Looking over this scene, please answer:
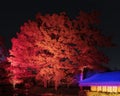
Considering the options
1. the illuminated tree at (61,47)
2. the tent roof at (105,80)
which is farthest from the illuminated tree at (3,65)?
the tent roof at (105,80)

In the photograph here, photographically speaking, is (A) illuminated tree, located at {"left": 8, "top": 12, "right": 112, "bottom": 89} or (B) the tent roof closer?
(B) the tent roof

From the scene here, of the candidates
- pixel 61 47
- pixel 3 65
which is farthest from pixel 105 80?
pixel 3 65

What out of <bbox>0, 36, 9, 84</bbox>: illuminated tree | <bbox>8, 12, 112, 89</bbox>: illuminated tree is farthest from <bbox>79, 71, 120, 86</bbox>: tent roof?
<bbox>0, 36, 9, 84</bbox>: illuminated tree

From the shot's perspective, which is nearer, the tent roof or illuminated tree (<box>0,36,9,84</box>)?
the tent roof

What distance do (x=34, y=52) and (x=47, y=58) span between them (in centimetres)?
289

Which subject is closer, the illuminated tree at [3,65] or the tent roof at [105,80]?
the tent roof at [105,80]

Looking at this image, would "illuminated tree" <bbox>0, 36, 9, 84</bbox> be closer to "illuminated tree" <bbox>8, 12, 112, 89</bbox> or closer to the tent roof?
"illuminated tree" <bbox>8, 12, 112, 89</bbox>

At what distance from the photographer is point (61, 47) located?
44.1 m

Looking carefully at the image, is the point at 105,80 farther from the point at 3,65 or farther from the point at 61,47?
the point at 3,65

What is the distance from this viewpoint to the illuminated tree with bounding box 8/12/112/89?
44062 millimetres

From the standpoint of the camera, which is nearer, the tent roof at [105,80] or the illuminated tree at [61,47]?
the tent roof at [105,80]

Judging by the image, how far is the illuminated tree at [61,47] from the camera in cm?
4406

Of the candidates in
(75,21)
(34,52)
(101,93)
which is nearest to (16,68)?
(34,52)

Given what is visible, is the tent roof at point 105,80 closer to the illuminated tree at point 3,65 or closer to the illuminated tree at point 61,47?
the illuminated tree at point 61,47
